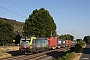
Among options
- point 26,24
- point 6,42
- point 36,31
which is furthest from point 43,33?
point 6,42

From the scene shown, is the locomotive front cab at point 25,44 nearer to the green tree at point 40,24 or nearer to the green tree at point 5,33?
the green tree at point 5,33

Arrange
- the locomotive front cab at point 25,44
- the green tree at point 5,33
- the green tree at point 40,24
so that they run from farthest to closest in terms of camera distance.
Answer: the green tree at point 40,24
the green tree at point 5,33
the locomotive front cab at point 25,44

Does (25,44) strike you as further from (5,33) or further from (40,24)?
(40,24)

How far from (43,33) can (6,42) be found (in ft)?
41.7

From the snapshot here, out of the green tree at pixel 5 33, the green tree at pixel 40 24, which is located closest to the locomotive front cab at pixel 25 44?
the green tree at pixel 5 33

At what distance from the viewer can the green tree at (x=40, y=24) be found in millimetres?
71875

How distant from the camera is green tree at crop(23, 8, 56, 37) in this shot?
236 feet

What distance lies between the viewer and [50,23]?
76.1 m

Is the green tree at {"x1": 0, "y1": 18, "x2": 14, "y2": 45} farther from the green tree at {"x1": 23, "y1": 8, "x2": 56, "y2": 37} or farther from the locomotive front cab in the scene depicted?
the locomotive front cab

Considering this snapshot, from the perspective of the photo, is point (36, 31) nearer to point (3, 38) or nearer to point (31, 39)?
point (3, 38)

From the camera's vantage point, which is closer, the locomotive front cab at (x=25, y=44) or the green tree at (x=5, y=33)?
the locomotive front cab at (x=25, y=44)

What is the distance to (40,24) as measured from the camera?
74.1 meters

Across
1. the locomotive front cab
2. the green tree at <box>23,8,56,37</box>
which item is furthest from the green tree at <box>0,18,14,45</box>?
the locomotive front cab

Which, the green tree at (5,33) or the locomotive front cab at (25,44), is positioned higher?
the green tree at (5,33)
